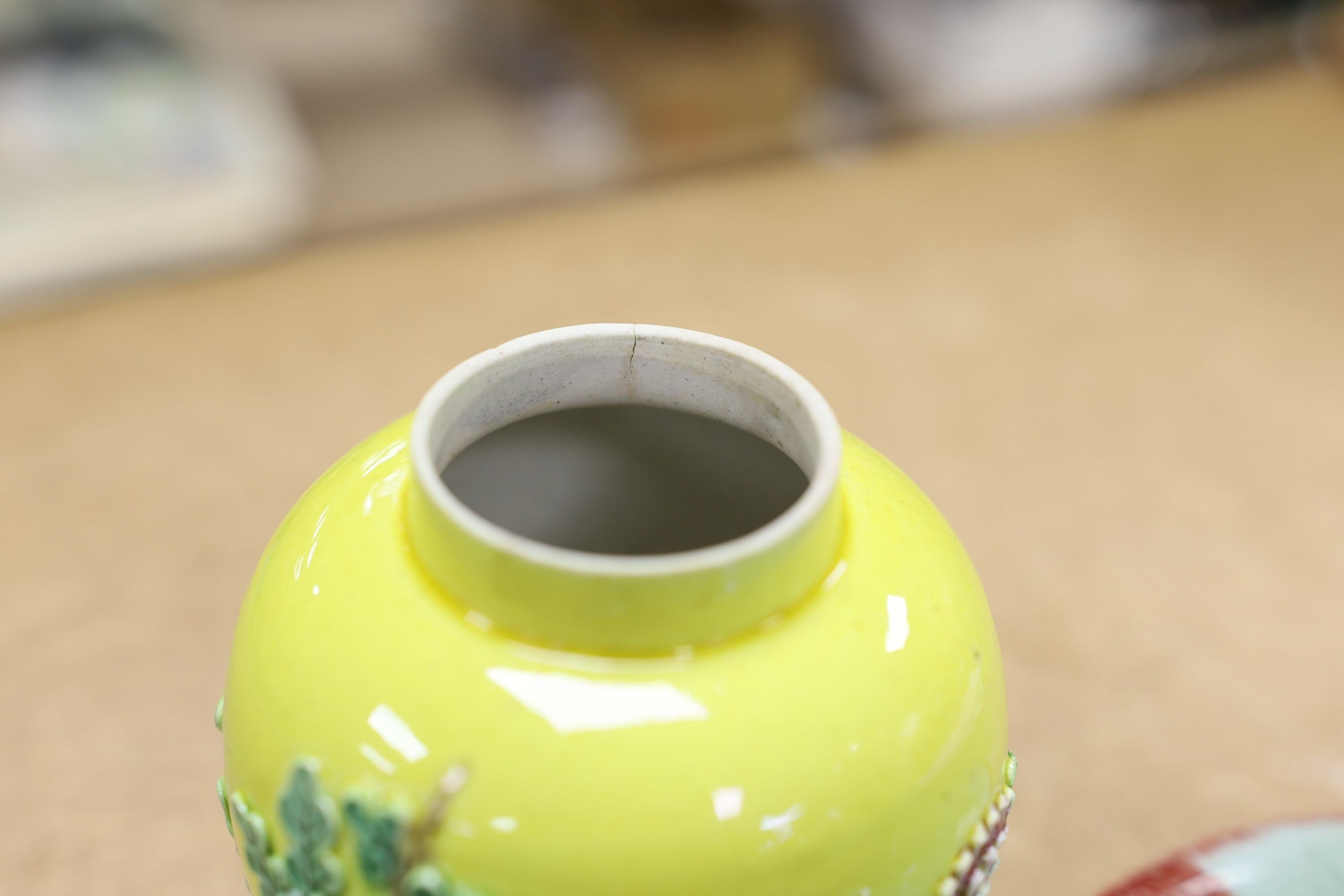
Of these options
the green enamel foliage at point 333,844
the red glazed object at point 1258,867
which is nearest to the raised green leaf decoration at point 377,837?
the green enamel foliage at point 333,844

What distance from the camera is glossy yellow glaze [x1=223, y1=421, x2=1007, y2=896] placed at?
14.3 inches

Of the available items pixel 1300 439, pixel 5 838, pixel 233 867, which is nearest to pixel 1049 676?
pixel 1300 439

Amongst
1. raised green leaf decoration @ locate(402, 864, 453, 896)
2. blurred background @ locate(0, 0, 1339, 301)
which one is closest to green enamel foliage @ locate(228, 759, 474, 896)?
raised green leaf decoration @ locate(402, 864, 453, 896)

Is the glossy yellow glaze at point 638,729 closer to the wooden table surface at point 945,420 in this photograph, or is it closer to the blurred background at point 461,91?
the wooden table surface at point 945,420

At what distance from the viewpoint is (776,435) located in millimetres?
450

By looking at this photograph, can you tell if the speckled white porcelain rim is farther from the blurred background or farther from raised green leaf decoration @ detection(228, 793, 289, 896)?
the blurred background

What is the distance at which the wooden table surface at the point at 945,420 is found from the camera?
773 millimetres

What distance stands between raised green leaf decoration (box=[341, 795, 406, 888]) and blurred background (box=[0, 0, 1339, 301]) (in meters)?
1.08

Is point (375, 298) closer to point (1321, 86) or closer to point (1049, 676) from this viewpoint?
point (1049, 676)

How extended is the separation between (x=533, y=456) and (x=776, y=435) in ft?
0.33

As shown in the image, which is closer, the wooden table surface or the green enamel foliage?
the green enamel foliage

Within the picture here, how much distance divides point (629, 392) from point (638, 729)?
5.8 inches

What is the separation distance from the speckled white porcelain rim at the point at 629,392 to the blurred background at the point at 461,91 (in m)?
0.99

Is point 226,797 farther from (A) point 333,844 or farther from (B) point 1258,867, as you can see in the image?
(B) point 1258,867
